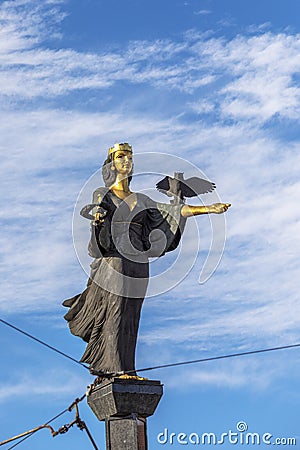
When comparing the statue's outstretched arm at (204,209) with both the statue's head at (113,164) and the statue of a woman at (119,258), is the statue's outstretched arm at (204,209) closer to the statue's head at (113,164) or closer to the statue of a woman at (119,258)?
the statue of a woman at (119,258)

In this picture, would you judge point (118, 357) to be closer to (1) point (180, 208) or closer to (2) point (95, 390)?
(2) point (95, 390)

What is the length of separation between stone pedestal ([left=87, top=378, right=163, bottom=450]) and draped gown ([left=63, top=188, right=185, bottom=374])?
0.88ft

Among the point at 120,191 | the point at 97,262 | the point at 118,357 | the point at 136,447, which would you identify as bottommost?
the point at 136,447

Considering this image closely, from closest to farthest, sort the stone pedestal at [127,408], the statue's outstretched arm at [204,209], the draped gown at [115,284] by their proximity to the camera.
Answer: the stone pedestal at [127,408]
the draped gown at [115,284]
the statue's outstretched arm at [204,209]

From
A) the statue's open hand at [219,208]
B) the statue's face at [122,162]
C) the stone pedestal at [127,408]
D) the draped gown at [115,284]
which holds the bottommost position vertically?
the stone pedestal at [127,408]

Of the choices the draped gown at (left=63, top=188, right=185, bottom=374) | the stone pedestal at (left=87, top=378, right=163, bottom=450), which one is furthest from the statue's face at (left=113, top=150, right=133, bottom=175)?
the stone pedestal at (left=87, top=378, right=163, bottom=450)

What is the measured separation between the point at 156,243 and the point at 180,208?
59cm

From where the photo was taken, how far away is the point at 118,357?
13023mm

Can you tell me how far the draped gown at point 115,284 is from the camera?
13172 millimetres

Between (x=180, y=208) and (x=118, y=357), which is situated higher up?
(x=180, y=208)

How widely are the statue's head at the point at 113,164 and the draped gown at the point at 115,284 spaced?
0.28m

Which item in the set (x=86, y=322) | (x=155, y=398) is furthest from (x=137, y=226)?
(x=155, y=398)

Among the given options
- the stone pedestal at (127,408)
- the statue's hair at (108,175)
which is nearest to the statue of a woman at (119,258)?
the statue's hair at (108,175)

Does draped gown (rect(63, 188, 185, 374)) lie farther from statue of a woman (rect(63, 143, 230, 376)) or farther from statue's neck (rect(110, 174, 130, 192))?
statue's neck (rect(110, 174, 130, 192))
